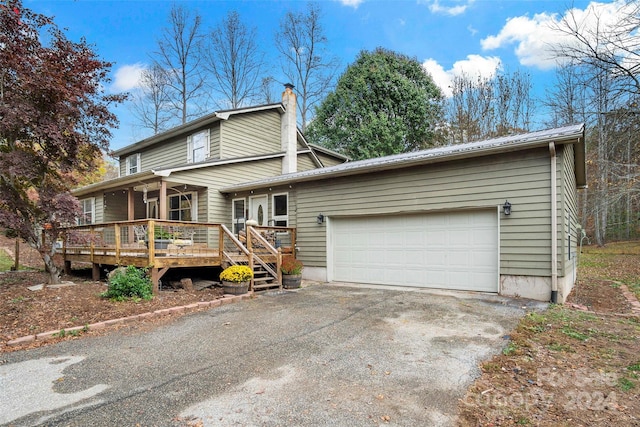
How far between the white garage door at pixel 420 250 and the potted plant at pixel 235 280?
10.1 feet

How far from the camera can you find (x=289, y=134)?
46.3 ft

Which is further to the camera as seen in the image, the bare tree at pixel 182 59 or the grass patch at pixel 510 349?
the bare tree at pixel 182 59

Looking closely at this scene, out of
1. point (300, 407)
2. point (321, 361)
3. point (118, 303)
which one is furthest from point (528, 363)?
point (118, 303)

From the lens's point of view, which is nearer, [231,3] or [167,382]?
[167,382]

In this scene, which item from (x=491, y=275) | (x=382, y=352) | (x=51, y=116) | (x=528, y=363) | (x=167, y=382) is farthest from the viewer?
(x=491, y=275)

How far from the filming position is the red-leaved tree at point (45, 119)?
644 centimetres

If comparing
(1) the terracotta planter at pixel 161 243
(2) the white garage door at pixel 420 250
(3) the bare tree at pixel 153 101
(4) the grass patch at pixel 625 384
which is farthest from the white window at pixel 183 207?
(3) the bare tree at pixel 153 101

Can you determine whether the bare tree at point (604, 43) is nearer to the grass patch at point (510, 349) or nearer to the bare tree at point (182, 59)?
the grass patch at point (510, 349)

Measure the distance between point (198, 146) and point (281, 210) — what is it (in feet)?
15.7

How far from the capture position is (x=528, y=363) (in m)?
3.89

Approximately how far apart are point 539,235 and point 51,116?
9.90m

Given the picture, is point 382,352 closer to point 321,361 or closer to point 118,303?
point 321,361


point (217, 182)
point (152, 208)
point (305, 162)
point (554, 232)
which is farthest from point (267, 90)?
point (554, 232)

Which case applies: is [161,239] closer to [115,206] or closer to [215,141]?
[215,141]
